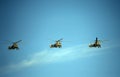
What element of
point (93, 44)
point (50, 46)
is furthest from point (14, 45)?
point (93, 44)

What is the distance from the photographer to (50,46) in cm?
9400

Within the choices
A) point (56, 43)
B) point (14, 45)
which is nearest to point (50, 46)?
point (56, 43)

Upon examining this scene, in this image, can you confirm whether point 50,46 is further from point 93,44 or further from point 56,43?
point 93,44

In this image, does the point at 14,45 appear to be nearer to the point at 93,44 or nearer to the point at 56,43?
the point at 56,43

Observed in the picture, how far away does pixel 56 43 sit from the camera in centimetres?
9288

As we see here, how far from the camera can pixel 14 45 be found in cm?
9400

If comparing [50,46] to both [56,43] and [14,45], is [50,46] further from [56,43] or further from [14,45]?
[14,45]

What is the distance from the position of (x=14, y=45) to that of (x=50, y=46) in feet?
38.6

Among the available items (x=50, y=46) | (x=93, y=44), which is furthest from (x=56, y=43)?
(x=93, y=44)

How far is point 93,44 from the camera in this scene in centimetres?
9031

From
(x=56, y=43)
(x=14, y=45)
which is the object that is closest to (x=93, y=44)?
(x=56, y=43)

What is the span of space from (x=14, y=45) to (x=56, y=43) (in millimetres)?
13805
